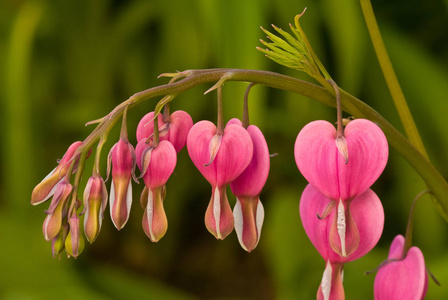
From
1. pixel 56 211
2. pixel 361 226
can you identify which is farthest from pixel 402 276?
pixel 56 211

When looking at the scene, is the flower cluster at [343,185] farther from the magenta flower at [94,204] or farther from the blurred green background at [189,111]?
the blurred green background at [189,111]

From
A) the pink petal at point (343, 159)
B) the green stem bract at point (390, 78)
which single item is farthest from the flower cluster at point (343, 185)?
the green stem bract at point (390, 78)

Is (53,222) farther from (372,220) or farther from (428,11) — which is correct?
(428,11)

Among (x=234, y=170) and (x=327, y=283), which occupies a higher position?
(x=234, y=170)

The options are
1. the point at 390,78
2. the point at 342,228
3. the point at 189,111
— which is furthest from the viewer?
the point at 189,111

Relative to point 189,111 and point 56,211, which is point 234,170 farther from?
point 189,111
